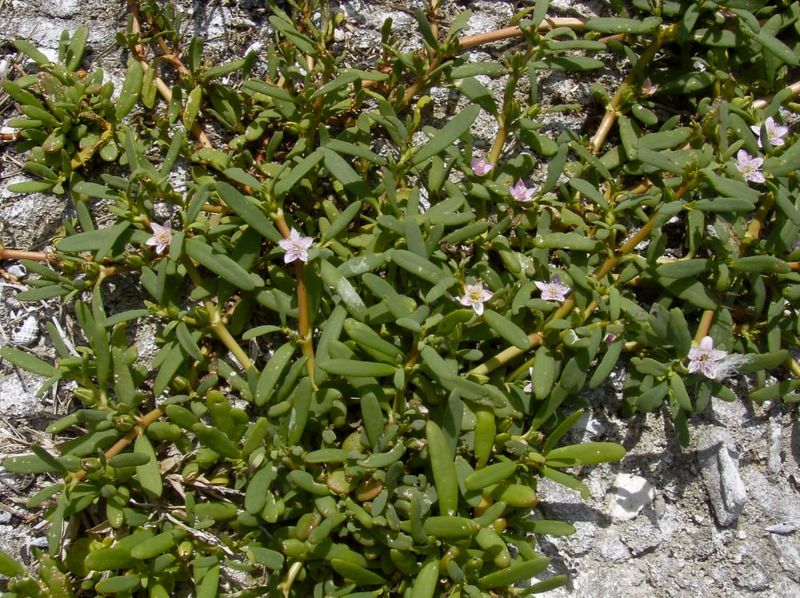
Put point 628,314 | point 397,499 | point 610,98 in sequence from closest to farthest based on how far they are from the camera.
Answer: point 397,499 < point 628,314 < point 610,98

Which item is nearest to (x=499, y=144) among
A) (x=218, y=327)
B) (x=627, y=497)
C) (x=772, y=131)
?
(x=772, y=131)

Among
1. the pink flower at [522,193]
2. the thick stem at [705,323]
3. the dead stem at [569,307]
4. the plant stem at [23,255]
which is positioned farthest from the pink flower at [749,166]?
the plant stem at [23,255]

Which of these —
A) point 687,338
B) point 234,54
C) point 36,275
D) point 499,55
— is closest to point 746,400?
point 687,338

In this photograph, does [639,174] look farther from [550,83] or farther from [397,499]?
[397,499]

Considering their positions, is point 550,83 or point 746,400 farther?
point 550,83

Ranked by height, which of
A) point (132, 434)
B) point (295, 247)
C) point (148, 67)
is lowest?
point (132, 434)

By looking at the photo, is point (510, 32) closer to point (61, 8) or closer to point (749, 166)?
point (749, 166)
